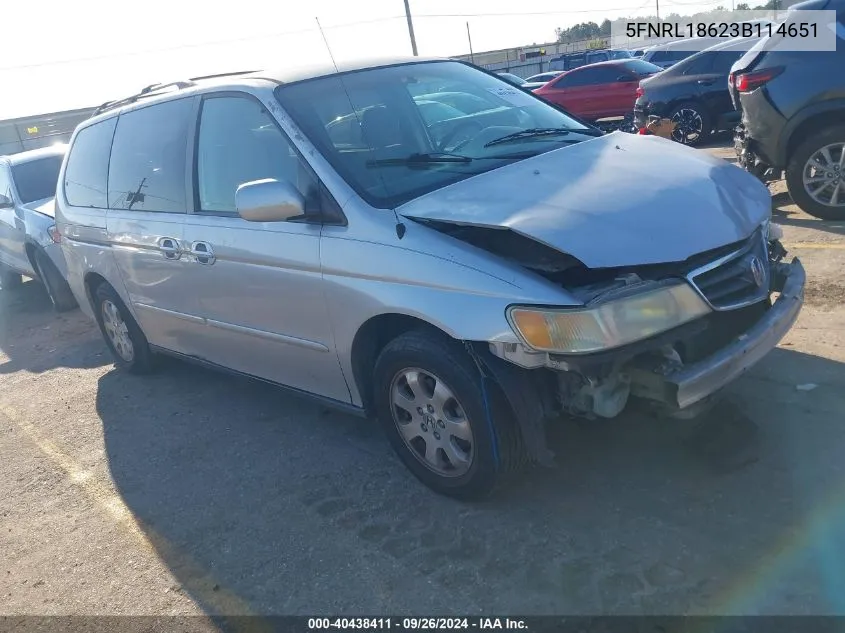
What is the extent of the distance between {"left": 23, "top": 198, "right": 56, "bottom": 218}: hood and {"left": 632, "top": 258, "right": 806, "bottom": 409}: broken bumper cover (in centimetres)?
742

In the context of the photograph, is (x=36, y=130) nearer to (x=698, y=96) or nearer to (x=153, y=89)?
(x=698, y=96)

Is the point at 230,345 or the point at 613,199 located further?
the point at 230,345

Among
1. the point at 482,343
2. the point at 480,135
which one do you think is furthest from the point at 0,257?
the point at 482,343

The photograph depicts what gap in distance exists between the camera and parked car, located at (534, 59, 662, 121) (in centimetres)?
1644

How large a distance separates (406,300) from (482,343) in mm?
369

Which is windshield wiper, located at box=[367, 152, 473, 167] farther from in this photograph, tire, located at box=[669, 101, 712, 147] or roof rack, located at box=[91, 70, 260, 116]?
tire, located at box=[669, 101, 712, 147]

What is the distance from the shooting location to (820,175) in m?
6.39

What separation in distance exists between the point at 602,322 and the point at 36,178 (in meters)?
8.49

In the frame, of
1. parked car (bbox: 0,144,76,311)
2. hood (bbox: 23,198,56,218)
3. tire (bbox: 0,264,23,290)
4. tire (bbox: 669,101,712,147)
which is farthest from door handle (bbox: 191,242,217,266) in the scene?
tire (bbox: 669,101,712,147)

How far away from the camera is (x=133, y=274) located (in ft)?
16.4

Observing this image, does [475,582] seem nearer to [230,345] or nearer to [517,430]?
[517,430]

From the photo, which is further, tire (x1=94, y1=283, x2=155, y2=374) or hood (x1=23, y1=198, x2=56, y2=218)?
hood (x1=23, y1=198, x2=56, y2=218)

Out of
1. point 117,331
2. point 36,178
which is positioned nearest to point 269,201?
point 117,331

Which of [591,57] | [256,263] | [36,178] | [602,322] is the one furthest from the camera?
[591,57]
